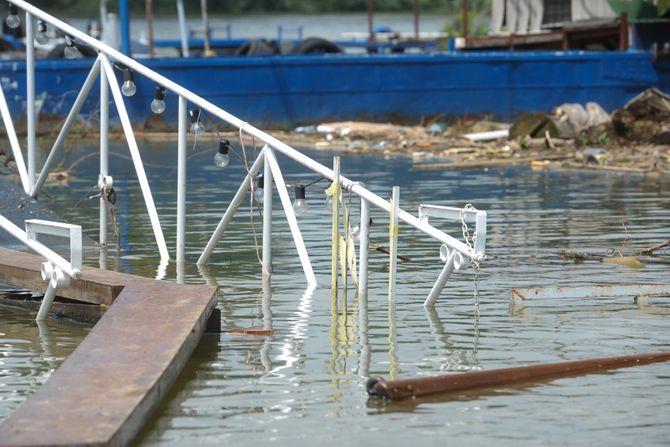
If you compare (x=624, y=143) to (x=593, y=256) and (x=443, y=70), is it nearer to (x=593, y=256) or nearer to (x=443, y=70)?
(x=443, y=70)

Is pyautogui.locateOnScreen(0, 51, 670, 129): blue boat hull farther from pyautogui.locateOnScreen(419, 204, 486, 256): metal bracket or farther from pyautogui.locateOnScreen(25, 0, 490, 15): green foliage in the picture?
pyautogui.locateOnScreen(25, 0, 490, 15): green foliage

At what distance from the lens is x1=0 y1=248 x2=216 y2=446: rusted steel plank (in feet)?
19.9

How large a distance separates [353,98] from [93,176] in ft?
30.0

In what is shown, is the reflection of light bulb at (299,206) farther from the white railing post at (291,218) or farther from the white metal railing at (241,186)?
the white railing post at (291,218)

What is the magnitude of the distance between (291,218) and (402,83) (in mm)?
18469

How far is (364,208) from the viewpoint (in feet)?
32.2

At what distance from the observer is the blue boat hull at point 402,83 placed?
2848cm

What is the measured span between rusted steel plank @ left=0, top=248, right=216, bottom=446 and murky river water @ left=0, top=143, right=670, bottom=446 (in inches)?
8.6

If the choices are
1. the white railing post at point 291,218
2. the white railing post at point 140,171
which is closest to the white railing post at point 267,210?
the white railing post at point 291,218

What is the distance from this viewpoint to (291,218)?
1059 cm

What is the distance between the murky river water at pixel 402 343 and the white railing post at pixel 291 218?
15 cm

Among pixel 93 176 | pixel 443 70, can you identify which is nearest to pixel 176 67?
pixel 443 70

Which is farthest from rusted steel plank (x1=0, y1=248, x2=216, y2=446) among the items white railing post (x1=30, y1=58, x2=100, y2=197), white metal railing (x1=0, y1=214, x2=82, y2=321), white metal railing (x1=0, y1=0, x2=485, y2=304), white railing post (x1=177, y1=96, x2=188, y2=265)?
white railing post (x1=30, y1=58, x2=100, y2=197)

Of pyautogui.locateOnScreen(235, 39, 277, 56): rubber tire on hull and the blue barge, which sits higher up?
pyautogui.locateOnScreen(235, 39, 277, 56): rubber tire on hull
